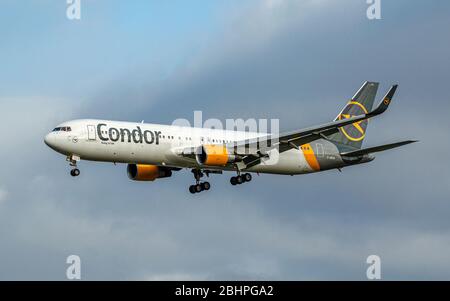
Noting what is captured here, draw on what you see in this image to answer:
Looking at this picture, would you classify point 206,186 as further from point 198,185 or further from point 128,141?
point 128,141

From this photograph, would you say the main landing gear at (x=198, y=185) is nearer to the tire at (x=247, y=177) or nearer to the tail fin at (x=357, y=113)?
the tire at (x=247, y=177)

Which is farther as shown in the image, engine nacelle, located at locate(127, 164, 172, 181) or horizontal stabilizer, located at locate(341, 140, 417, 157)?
engine nacelle, located at locate(127, 164, 172, 181)

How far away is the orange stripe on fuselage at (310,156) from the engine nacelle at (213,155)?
339 inches

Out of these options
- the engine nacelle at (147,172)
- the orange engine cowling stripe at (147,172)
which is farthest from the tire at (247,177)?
the orange engine cowling stripe at (147,172)

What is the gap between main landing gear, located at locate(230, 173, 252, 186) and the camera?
265 ft

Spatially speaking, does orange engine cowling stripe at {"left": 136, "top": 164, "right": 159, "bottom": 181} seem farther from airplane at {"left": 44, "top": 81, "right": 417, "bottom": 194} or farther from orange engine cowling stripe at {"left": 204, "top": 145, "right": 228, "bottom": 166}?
orange engine cowling stripe at {"left": 204, "top": 145, "right": 228, "bottom": 166}

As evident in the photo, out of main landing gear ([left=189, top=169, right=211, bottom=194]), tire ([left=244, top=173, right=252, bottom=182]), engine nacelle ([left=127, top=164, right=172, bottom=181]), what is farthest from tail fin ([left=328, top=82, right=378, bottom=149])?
engine nacelle ([left=127, top=164, right=172, bottom=181])

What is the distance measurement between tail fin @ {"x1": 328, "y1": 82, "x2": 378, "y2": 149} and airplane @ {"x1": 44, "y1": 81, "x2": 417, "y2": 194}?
118mm

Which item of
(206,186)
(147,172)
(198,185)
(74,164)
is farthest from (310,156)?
(74,164)

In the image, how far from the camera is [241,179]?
3182 inches

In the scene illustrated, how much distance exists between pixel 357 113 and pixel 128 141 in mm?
23776

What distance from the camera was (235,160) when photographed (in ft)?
256

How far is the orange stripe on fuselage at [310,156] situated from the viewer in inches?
3300

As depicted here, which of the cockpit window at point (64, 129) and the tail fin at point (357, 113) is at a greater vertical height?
the tail fin at point (357, 113)
